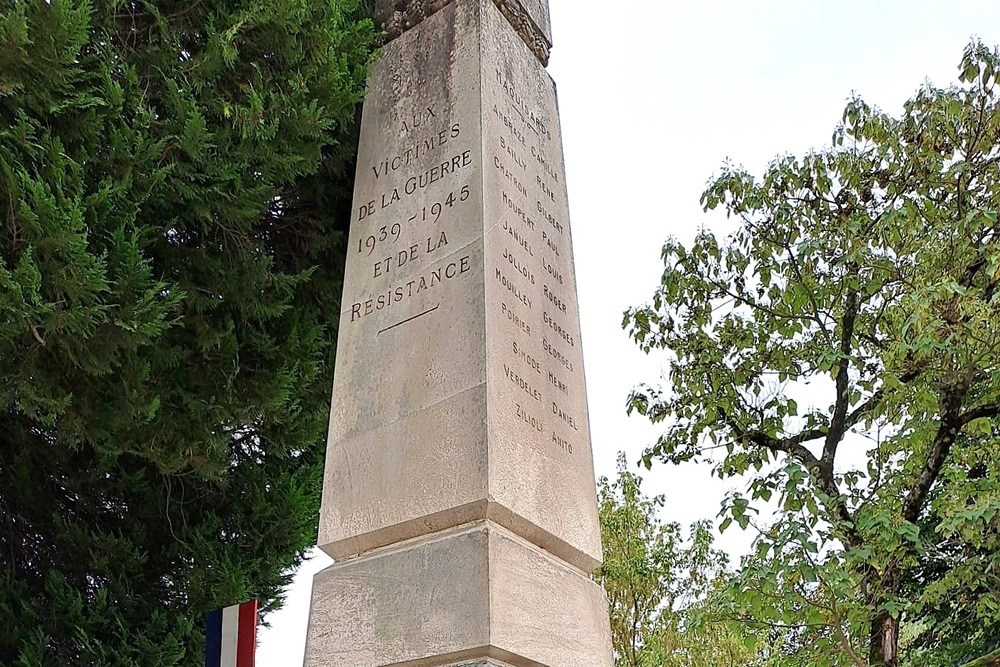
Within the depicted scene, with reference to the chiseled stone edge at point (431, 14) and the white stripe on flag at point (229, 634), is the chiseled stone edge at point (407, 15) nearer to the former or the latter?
the chiseled stone edge at point (431, 14)

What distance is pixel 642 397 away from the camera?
11602 mm

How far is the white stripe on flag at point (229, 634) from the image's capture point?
322 centimetres

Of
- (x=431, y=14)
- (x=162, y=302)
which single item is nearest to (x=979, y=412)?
(x=431, y=14)

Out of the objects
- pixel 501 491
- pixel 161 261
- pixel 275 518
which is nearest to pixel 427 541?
pixel 501 491

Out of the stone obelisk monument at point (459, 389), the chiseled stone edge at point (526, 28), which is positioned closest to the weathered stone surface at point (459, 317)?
the stone obelisk monument at point (459, 389)

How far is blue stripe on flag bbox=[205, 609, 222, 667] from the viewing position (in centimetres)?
323

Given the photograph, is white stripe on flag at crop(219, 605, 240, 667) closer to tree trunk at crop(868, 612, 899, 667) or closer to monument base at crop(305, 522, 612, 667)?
monument base at crop(305, 522, 612, 667)

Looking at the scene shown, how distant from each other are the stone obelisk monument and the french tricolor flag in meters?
0.48

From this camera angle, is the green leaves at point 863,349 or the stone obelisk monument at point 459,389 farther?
the green leaves at point 863,349

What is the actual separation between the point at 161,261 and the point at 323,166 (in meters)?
1.10

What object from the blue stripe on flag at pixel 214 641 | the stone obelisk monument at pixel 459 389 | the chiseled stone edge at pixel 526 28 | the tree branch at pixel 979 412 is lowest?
the blue stripe on flag at pixel 214 641

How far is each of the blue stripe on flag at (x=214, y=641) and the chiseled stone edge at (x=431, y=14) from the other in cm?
329

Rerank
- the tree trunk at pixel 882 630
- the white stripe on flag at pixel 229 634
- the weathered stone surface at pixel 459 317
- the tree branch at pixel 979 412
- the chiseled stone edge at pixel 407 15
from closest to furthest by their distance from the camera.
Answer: the white stripe on flag at pixel 229 634 < the weathered stone surface at pixel 459 317 < the chiseled stone edge at pixel 407 15 < the tree trunk at pixel 882 630 < the tree branch at pixel 979 412

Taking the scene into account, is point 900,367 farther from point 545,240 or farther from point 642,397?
point 545,240
